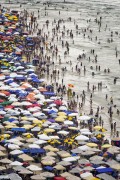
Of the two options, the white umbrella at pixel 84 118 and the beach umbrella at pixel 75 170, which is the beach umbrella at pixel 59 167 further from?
the white umbrella at pixel 84 118

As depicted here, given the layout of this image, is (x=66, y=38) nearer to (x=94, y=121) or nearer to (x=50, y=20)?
(x=50, y=20)

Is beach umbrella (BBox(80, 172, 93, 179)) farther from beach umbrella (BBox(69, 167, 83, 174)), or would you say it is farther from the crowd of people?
beach umbrella (BBox(69, 167, 83, 174))

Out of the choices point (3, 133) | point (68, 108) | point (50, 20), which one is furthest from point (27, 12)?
point (3, 133)

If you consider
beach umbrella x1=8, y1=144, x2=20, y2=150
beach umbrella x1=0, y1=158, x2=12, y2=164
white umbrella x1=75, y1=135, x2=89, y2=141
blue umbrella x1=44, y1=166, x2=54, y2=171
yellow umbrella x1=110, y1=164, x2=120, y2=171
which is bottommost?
blue umbrella x1=44, y1=166, x2=54, y2=171

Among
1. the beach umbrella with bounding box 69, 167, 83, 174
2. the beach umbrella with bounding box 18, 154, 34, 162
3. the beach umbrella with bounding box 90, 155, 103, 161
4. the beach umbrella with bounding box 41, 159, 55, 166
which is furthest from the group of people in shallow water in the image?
the beach umbrella with bounding box 18, 154, 34, 162

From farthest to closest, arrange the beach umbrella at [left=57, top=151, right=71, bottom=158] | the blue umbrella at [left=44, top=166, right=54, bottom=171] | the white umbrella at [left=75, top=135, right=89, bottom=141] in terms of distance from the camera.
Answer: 1. the white umbrella at [left=75, top=135, right=89, bottom=141]
2. the beach umbrella at [left=57, top=151, right=71, bottom=158]
3. the blue umbrella at [left=44, top=166, right=54, bottom=171]

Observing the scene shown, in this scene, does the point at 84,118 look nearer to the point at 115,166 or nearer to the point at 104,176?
the point at 115,166

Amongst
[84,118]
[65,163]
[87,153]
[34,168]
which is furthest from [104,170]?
[84,118]

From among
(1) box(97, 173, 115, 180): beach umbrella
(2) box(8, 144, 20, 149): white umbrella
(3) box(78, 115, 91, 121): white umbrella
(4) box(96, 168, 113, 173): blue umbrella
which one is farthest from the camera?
(3) box(78, 115, 91, 121): white umbrella
